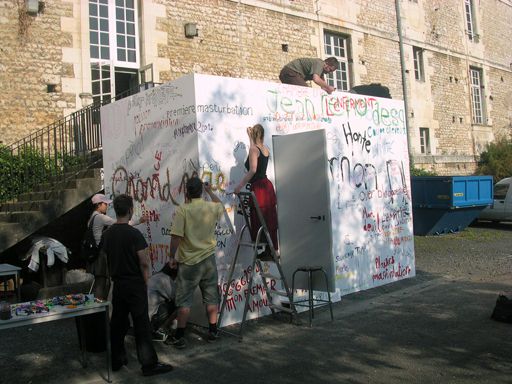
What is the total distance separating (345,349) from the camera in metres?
5.26

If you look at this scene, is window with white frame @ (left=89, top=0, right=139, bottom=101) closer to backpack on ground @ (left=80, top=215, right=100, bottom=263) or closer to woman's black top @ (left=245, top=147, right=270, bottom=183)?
backpack on ground @ (left=80, top=215, right=100, bottom=263)

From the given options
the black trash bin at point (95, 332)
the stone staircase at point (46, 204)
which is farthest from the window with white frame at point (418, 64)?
the black trash bin at point (95, 332)

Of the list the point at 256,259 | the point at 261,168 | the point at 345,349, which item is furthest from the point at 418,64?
the point at 345,349

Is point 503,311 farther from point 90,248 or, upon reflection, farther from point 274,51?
point 274,51

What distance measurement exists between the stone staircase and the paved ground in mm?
2018

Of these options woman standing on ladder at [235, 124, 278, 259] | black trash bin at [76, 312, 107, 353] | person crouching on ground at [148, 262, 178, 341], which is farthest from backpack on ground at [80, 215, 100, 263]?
woman standing on ladder at [235, 124, 278, 259]

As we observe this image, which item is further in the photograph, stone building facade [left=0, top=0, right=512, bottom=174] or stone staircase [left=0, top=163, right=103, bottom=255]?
stone building facade [left=0, top=0, right=512, bottom=174]

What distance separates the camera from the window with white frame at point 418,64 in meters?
22.1

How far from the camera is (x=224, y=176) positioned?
20.8 ft

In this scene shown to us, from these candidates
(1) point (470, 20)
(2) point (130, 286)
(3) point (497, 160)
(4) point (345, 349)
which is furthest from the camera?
(1) point (470, 20)

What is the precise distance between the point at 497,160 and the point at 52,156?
19.7 meters

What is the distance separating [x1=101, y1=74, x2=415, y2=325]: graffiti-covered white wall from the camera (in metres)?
6.27

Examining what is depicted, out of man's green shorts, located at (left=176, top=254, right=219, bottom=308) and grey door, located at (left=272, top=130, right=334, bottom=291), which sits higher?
grey door, located at (left=272, top=130, right=334, bottom=291)

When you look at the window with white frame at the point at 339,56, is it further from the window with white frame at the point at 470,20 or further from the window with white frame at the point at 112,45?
the window with white frame at the point at 470,20
